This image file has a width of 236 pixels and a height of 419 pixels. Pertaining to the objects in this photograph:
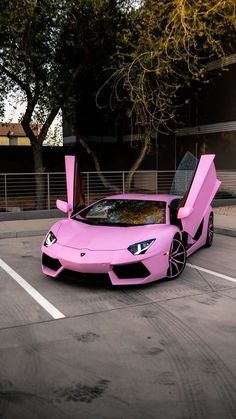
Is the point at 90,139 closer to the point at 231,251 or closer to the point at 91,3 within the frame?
the point at 91,3

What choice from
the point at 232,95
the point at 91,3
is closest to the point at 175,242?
the point at 91,3

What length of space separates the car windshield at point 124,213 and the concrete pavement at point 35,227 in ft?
11.3

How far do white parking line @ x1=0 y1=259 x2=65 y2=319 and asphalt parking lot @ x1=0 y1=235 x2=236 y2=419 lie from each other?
0.07ft

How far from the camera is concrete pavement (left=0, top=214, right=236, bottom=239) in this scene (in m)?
10.1

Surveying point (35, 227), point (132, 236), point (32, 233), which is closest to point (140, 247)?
point (132, 236)

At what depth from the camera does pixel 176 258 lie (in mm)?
6246

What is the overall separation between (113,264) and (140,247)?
45 cm

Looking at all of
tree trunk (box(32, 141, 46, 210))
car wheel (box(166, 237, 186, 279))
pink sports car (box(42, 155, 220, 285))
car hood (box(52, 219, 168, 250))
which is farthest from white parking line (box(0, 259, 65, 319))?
tree trunk (box(32, 141, 46, 210))

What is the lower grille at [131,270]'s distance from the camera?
5547 mm

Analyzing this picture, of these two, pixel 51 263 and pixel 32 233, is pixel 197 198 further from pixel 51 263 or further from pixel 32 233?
pixel 32 233

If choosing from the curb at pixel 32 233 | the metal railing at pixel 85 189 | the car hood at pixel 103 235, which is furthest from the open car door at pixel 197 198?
the metal railing at pixel 85 189

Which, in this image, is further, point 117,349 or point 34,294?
point 34,294

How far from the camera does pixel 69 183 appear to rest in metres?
8.38

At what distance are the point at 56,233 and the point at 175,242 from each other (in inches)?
65.8
